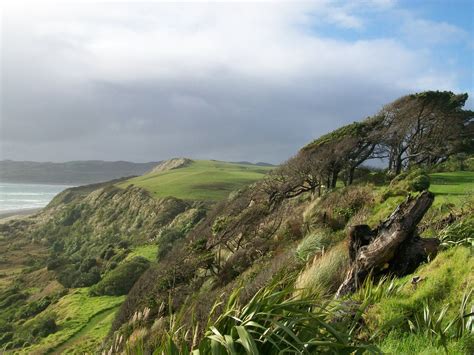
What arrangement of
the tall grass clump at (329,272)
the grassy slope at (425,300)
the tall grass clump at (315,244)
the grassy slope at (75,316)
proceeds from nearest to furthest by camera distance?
the grassy slope at (425,300) → the tall grass clump at (329,272) → the tall grass clump at (315,244) → the grassy slope at (75,316)

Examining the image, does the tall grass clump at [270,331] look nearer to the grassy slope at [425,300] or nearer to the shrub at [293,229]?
the grassy slope at [425,300]

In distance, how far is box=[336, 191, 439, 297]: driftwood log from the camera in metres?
7.45

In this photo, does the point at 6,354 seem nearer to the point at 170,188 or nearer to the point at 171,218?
the point at 171,218

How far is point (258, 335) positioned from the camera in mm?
3217

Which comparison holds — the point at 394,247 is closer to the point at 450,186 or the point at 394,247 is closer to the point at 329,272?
the point at 329,272

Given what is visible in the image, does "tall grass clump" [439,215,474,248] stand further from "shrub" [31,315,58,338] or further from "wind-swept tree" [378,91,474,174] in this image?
"shrub" [31,315,58,338]

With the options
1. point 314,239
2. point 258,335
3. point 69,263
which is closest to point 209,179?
point 69,263

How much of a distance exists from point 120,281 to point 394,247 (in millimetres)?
43685

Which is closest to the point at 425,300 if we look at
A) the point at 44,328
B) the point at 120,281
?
the point at 44,328

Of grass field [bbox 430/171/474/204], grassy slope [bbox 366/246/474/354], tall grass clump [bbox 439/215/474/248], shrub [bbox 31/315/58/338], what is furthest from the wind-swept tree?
shrub [bbox 31/315/58/338]

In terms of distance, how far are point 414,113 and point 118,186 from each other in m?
93.8

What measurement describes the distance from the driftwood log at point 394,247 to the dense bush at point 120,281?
136ft

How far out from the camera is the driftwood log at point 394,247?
745 cm

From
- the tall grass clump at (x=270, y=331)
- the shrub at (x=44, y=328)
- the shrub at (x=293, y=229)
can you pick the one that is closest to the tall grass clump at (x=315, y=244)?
the shrub at (x=293, y=229)
